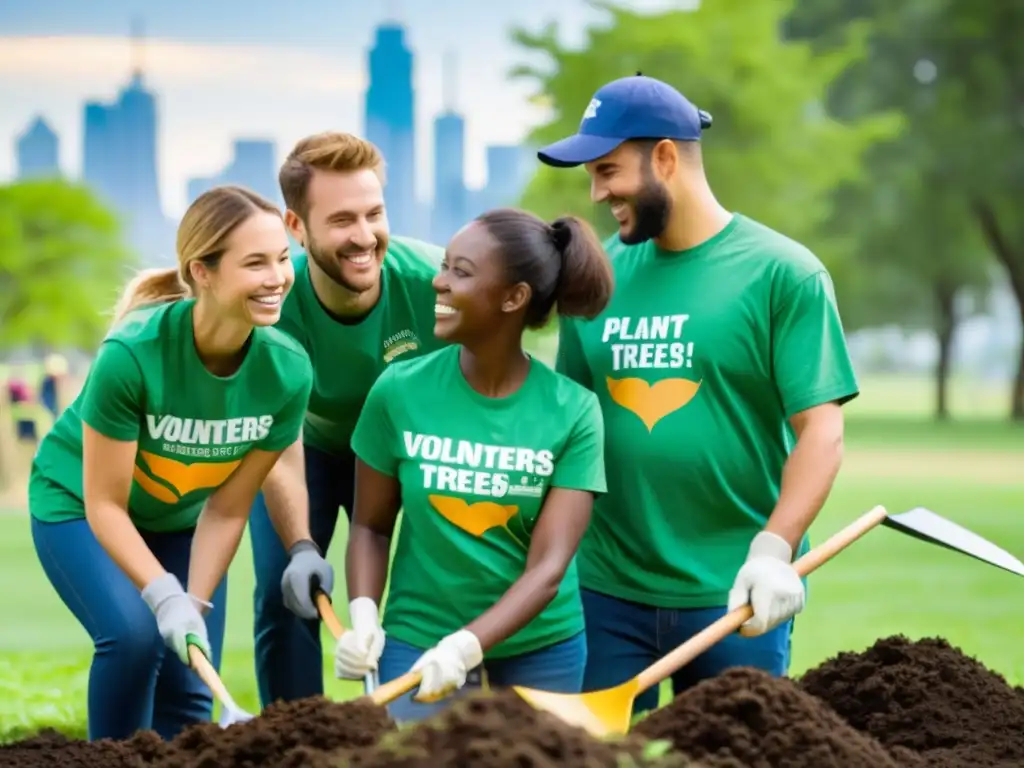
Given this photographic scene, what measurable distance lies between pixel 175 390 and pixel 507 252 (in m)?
0.86

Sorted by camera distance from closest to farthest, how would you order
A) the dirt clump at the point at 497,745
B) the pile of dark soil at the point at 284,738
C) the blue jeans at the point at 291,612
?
the dirt clump at the point at 497,745
the pile of dark soil at the point at 284,738
the blue jeans at the point at 291,612

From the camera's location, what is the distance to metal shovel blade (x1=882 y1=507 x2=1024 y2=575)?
364cm

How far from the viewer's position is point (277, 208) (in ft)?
11.3

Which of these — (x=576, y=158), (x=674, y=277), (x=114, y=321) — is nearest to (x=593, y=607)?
(x=674, y=277)

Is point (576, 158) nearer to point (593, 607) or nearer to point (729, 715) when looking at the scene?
point (593, 607)

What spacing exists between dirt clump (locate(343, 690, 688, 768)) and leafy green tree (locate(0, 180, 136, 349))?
1575 inches

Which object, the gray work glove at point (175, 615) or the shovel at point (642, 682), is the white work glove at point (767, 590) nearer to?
the shovel at point (642, 682)

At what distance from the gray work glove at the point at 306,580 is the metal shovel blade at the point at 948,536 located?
4.41 feet

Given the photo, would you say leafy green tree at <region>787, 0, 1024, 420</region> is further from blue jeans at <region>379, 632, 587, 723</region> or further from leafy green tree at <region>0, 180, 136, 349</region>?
blue jeans at <region>379, 632, 587, 723</region>

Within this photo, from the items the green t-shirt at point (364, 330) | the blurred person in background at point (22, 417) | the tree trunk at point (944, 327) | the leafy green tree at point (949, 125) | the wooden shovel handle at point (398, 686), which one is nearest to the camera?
the wooden shovel handle at point (398, 686)

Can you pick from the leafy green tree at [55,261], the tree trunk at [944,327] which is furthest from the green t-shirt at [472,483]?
the leafy green tree at [55,261]

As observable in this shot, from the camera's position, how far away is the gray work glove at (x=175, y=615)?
333 centimetres

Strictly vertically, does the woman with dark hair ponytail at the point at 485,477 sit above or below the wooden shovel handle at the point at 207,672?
above

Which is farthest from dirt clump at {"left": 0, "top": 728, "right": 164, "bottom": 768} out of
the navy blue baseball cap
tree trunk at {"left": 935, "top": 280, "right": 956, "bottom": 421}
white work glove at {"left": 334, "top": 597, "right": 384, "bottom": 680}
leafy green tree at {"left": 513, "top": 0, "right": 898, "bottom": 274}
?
tree trunk at {"left": 935, "top": 280, "right": 956, "bottom": 421}
